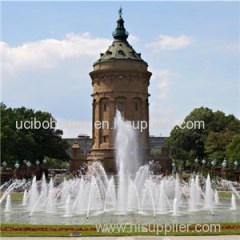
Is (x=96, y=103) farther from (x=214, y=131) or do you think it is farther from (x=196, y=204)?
(x=196, y=204)

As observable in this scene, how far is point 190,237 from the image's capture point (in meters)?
13.7

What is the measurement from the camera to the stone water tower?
56344 mm

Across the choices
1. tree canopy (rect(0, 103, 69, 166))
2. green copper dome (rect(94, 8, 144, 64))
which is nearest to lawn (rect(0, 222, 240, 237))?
tree canopy (rect(0, 103, 69, 166))

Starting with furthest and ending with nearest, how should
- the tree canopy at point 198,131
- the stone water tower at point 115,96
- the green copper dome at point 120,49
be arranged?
the tree canopy at point 198,131
the green copper dome at point 120,49
the stone water tower at point 115,96

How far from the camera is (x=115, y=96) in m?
56.4

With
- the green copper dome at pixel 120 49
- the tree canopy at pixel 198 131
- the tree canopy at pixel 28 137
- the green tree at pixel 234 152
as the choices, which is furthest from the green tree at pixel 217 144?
the tree canopy at pixel 28 137

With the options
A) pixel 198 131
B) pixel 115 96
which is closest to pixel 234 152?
pixel 115 96

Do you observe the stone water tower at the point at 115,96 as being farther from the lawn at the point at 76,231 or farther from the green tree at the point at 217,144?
the lawn at the point at 76,231

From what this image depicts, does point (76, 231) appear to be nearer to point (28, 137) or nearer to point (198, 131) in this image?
point (28, 137)

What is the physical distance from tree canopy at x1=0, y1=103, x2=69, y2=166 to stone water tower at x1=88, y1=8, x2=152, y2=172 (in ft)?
26.9

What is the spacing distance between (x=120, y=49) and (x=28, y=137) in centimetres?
1604

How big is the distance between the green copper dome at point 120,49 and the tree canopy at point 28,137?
1321cm

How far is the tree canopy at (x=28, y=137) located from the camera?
51.6 meters

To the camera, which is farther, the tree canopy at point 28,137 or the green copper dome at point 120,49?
the green copper dome at point 120,49
